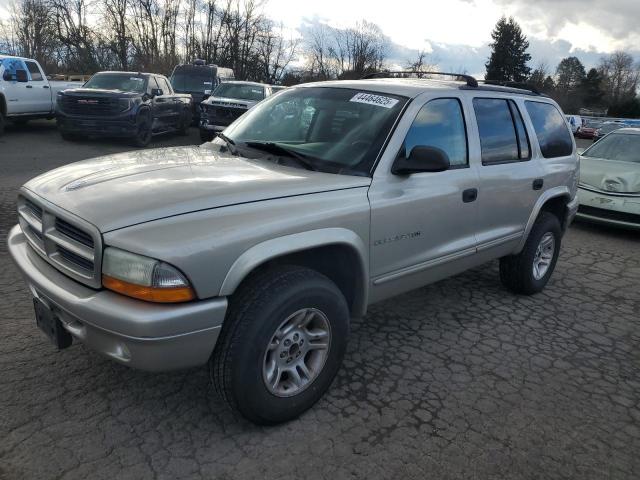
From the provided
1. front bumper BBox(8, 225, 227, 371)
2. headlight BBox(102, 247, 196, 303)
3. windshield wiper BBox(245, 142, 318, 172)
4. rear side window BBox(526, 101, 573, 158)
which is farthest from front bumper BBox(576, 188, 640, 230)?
headlight BBox(102, 247, 196, 303)

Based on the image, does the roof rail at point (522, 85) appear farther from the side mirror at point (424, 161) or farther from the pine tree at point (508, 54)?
the pine tree at point (508, 54)

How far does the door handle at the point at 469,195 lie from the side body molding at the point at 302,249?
3.44 ft

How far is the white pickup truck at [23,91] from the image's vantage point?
503 inches

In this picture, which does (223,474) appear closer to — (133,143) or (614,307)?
(614,307)

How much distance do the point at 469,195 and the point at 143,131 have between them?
10.7 m

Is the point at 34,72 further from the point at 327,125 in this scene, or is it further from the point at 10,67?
the point at 327,125

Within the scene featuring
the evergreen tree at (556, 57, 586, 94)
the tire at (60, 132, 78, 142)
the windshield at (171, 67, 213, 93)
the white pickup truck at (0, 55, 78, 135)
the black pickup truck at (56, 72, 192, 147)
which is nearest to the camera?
the black pickup truck at (56, 72, 192, 147)

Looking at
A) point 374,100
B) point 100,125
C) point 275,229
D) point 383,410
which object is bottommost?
point 100,125

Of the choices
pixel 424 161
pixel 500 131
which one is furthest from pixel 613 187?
pixel 424 161

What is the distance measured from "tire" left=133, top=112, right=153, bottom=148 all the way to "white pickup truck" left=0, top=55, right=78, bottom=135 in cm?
319

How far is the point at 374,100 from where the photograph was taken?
11.4 feet

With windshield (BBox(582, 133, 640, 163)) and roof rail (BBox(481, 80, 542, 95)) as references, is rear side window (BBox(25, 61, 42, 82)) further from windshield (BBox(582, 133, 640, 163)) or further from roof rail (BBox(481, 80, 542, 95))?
windshield (BBox(582, 133, 640, 163))

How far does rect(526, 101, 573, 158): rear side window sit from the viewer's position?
182 inches

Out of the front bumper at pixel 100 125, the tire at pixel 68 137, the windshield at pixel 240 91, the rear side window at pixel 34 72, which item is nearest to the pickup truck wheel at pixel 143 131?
the front bumper at pixel 100 125
